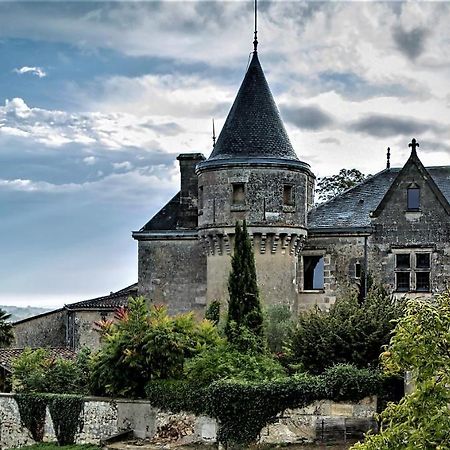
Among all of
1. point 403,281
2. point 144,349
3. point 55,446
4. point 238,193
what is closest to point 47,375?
point 55,446

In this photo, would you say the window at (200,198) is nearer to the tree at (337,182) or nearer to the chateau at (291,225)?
the chateau at (291,225)

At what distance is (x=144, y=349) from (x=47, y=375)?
243 inches

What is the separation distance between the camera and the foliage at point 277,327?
118 feet

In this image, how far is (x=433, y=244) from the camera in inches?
1516

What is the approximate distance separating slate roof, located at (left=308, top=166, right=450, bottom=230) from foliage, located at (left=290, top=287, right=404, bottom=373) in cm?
962

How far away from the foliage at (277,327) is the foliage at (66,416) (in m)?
7.92

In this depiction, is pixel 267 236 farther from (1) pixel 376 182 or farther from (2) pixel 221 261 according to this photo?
(1) pixel 376 182

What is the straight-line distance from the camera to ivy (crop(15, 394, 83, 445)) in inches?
1284

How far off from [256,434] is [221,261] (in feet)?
40.9

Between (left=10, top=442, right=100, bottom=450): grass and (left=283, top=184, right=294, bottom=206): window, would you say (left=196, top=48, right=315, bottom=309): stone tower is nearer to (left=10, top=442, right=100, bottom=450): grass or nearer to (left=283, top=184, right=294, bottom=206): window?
(left=283, top=184, right=294, bottom=206): window

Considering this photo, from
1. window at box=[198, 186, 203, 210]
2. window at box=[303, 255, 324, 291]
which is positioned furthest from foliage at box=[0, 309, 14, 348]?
window at box=[303, 255, 324, 291]

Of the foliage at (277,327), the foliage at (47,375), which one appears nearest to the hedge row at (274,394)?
the foliage at (277,327)

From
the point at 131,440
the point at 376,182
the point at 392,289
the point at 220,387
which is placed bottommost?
the point at 131,440

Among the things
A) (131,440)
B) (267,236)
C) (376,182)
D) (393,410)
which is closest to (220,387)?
(131,440)
